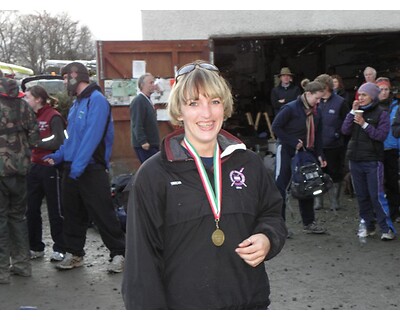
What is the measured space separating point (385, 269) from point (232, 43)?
11.8 m

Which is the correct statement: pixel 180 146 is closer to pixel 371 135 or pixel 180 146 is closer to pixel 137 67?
pixel 371 135

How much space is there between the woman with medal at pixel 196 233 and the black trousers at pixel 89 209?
11.9 feet

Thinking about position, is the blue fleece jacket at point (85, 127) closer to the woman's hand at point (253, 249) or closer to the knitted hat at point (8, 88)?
the knitted hat at point (8, 88)

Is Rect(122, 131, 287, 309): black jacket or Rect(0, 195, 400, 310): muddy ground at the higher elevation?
Rect(122, 131, 287, 309): black jacket

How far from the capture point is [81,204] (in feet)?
20.3

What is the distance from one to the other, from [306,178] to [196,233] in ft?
16.8

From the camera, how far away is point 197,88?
2484 mm

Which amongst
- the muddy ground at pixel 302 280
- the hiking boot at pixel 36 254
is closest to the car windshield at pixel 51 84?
the muddy ground at pixel 302 280

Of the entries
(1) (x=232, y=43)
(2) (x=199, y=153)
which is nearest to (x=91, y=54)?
(1) (x=232, y=43)

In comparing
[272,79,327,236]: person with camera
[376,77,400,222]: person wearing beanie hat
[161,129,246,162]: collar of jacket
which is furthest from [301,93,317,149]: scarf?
[161,129,246,162]: collar of jacket

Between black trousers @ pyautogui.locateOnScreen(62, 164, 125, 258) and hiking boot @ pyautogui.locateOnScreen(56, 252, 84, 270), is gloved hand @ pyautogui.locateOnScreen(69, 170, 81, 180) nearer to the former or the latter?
black trousers @ pyautogui.locateOnScreen(62, 164, 125, 258)

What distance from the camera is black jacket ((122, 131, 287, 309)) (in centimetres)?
233

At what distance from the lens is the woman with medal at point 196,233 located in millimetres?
2340

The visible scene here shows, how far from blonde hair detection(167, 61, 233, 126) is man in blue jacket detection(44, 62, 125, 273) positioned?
3.30 metres
